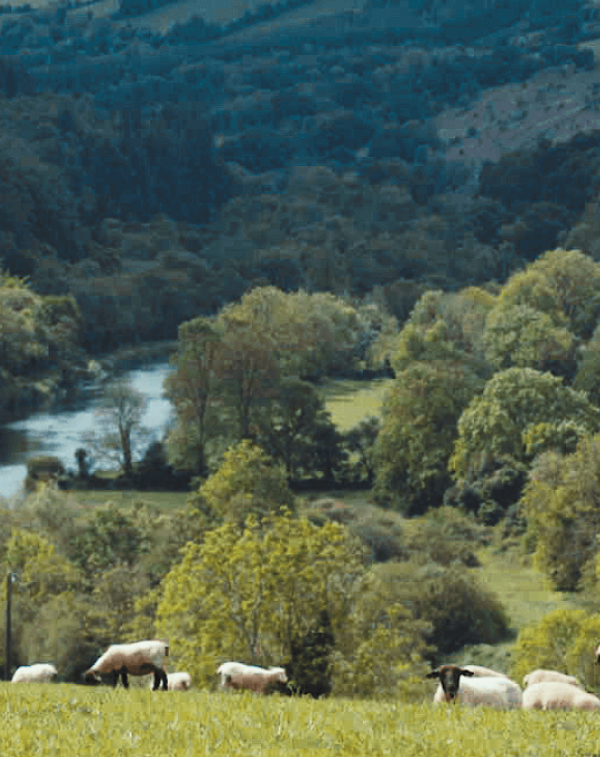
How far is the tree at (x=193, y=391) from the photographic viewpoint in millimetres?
84500

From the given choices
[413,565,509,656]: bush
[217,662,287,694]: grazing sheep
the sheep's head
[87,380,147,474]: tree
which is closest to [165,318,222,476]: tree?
[87,380,147,474]: tree

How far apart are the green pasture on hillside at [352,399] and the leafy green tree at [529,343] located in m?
8.09

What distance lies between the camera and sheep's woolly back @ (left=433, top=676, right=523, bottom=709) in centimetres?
1917

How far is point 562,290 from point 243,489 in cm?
6238

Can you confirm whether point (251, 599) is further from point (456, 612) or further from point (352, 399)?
point (352, 399)

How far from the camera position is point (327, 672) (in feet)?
112

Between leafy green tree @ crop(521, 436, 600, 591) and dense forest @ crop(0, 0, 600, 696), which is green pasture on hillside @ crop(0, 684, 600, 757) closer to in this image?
dense forest @ crop(0, 0, 600, 696)

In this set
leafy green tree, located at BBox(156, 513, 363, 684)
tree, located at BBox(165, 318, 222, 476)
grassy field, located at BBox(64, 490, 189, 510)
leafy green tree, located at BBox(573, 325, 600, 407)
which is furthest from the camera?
leafy green tree, located at BBox(573, 325, 600, 407)

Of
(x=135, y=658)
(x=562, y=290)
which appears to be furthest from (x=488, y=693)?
(x=562, y=290)

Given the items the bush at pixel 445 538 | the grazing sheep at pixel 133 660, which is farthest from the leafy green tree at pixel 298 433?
the grazing sheep at pixel 133 660

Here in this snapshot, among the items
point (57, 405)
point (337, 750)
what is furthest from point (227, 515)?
point (57, 405)

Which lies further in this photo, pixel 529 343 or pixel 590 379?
pixel 529 343

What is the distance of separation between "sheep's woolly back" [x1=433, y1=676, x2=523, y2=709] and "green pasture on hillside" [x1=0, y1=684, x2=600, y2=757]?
2.25 metres

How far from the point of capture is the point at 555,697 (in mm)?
19000
